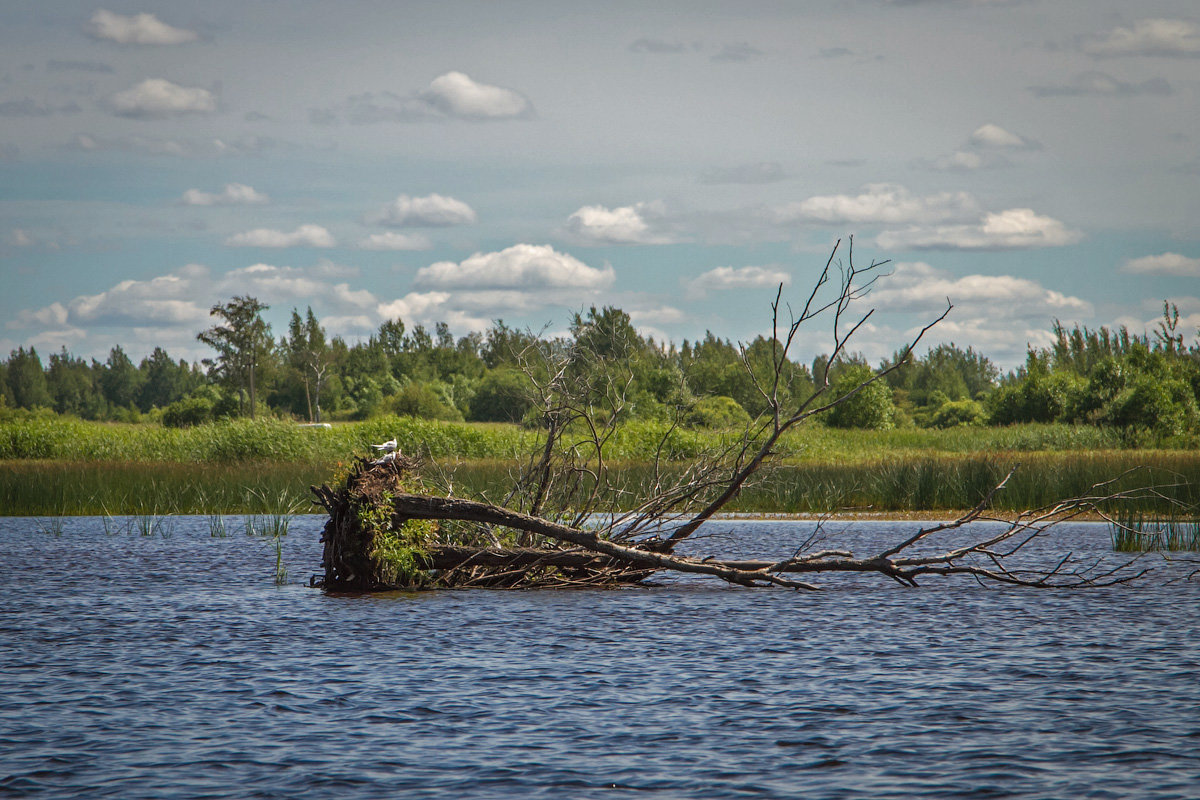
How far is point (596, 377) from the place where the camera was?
15961mm

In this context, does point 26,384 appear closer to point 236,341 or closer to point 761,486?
point 236,341

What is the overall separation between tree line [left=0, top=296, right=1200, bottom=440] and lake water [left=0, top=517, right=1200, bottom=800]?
448 cm

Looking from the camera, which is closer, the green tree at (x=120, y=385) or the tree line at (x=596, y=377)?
the tree line at (x=596, y=377)

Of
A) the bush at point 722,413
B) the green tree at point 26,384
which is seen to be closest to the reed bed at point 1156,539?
the bush at point 722,413

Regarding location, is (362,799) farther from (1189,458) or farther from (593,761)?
(1189,458)

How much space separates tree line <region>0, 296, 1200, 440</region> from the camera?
166 feet

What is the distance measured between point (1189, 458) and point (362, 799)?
2679 centimetres

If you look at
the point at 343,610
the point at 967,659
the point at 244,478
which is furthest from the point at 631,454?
the point at 967,659

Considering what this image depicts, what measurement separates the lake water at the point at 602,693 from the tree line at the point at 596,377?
14.7ft

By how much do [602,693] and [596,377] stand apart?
23.7 feet

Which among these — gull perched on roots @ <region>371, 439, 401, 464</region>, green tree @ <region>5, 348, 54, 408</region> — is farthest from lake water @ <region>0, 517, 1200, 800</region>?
green tree @ <region>5, 348, 54, 408</region>

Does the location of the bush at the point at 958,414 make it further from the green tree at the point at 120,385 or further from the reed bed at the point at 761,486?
the green tree at the point at 120,385

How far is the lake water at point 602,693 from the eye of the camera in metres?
7.10

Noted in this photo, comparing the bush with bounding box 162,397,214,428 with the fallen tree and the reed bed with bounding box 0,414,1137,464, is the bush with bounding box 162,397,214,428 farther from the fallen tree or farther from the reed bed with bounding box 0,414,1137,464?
the fallen tree
